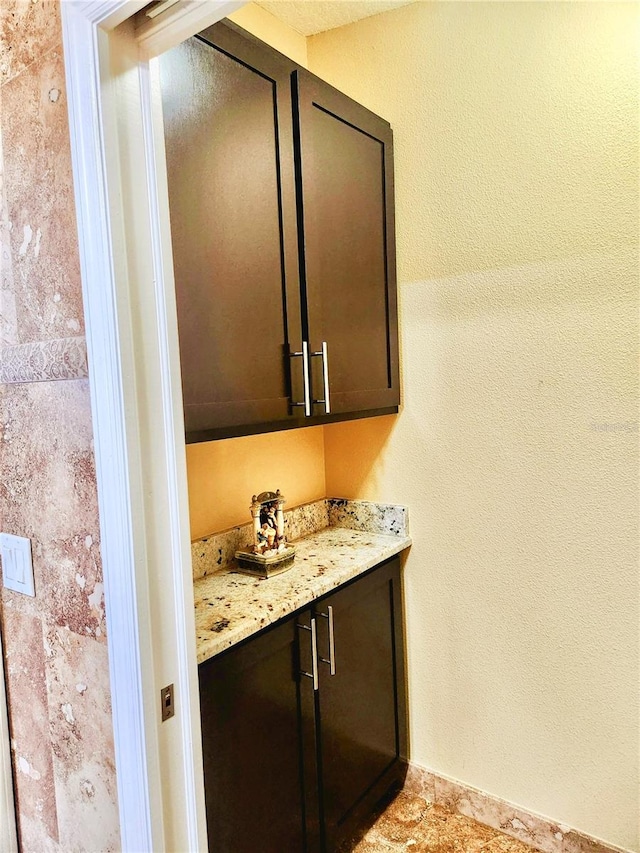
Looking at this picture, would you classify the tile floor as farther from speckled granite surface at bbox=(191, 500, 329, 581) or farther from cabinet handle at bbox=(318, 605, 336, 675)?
speckled granite surface at bbox=(191, 500, 329, 581)

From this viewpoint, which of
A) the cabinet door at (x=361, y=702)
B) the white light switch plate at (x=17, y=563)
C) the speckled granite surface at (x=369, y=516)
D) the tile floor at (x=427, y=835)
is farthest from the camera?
the speckled granite surface at (x=369, y=516)

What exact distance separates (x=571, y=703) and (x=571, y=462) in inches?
28.9

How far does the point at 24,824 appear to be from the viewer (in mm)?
1284

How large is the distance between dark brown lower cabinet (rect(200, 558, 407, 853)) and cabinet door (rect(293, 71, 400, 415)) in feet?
2.08

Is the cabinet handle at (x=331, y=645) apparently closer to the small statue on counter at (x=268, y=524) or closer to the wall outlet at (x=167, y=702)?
the small statue on counter at (x=268, y=524)

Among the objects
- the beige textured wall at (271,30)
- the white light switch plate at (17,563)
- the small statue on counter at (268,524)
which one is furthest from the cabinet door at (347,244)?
the white light switch plate at (17,563)

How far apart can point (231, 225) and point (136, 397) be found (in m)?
0.58

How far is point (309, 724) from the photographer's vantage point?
1.57 metres

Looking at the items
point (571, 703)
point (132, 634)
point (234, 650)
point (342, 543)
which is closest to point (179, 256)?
point (132, 634)

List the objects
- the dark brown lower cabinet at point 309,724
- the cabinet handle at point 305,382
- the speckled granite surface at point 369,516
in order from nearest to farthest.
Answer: the dark brown lower cabinet at point 309,724 → the cabinet handle at point 305,382 → the speckled granite surface at point 369,516

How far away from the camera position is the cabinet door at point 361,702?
1654mm

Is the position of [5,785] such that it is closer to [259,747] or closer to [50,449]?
[259,747]

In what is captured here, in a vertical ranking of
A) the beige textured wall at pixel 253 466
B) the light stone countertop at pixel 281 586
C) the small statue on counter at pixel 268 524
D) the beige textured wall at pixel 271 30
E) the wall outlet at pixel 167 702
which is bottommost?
the light stone countertop at pixel 281 586

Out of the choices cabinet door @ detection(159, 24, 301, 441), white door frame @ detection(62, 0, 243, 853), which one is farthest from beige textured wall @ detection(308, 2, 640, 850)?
white door frame @ detection(62, 0, 243, 853)
